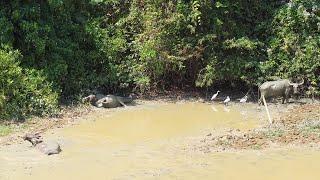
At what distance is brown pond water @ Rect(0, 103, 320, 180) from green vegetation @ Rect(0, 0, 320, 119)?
2.52 m

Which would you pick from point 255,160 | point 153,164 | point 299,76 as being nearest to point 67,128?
point 153,164

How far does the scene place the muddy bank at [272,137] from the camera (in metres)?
10.3

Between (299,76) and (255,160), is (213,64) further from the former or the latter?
(255,160)

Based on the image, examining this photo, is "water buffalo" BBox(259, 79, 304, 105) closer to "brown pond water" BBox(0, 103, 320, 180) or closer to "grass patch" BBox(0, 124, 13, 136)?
"brown pond water" BBox(0, 103, 320, 180)

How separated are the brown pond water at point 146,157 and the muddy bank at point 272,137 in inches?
12.4

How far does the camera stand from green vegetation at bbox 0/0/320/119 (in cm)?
1442

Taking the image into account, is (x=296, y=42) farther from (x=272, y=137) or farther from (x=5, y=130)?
(x=5, y=130)

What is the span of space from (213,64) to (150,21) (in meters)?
2.04

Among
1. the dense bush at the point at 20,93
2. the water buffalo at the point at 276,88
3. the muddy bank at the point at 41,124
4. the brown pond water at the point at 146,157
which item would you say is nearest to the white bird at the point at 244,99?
the water buffalo at the point at 276,88

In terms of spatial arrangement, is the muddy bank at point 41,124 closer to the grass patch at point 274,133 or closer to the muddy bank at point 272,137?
the muddy bank at point 272,137

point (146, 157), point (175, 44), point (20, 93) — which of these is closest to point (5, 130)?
point (20, 93)

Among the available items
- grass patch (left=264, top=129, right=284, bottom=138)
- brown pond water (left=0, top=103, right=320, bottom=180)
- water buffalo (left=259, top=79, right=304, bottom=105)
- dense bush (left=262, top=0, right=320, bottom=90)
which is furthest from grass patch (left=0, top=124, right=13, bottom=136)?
dense bush (left=262, top=0, right=320, bottom=90)

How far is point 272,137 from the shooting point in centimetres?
1074

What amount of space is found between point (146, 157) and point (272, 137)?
2.55 metres
